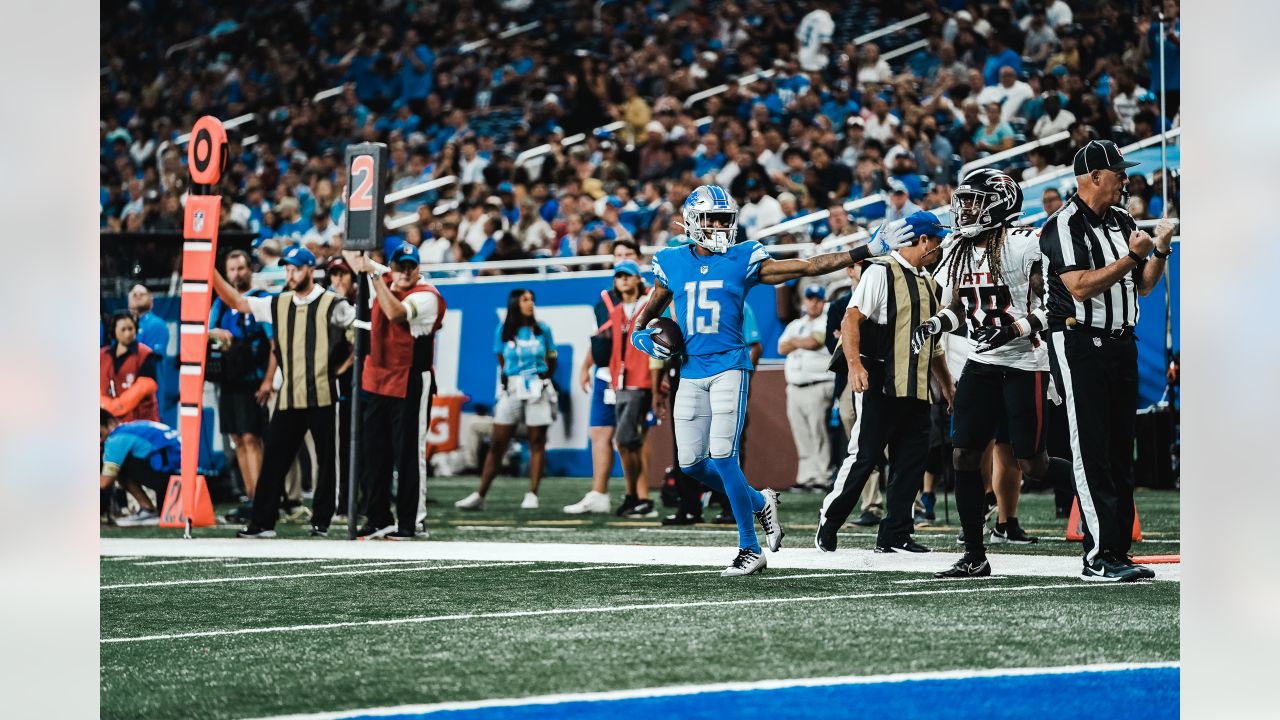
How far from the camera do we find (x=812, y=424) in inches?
634

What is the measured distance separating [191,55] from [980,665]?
25.7 metres

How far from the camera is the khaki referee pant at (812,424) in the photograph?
1602 centimetres

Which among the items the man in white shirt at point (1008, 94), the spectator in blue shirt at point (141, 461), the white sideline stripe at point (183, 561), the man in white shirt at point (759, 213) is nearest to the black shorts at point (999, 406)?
the white sideline stripe at point (183, 561)

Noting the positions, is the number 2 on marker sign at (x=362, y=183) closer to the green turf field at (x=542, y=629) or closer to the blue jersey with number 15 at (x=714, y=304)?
the green turf field at (x=542, y=629)

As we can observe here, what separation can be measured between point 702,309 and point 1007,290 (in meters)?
1.75

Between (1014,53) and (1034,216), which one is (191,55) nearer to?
(1014,53)

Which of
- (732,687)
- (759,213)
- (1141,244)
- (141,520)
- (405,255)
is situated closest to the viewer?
(732,687)

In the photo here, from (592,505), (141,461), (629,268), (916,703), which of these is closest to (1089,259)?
(916,703)

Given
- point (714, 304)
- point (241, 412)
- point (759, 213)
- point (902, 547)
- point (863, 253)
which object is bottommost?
point (902, 547)

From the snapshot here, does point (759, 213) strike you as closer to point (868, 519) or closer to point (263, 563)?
point (868, 519)
